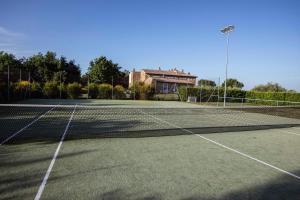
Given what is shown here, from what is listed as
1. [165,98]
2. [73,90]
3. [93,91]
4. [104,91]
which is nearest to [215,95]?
[165,98]

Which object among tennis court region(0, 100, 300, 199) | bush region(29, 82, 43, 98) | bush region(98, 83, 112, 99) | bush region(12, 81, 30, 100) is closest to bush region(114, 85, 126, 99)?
bush region(98, 83, 112, 99)

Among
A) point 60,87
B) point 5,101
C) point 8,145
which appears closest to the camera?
point 8,145

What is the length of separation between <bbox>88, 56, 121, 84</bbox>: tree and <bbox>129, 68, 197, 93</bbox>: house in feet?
21.4

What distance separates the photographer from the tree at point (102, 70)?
5506 centimetres

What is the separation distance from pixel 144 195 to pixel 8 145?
5081mm

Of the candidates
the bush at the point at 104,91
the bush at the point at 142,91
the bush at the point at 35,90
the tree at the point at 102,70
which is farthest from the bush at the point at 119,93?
the tree at the point at 102,70

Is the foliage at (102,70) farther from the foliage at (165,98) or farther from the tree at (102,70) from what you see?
the foliage at (165,98)

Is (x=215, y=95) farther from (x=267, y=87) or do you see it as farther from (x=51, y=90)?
(x=267, y=87)

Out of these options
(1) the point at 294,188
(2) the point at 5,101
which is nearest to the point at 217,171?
(1) the point at 294,188

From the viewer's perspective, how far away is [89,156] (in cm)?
706

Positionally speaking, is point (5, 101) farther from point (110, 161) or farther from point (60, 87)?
point (110, 161)

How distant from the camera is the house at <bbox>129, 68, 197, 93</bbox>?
61594mm

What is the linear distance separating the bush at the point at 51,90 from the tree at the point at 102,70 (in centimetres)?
1858

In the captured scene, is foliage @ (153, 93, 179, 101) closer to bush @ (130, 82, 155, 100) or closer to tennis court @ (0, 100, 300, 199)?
bush @ (130, 82, 155, 100)
